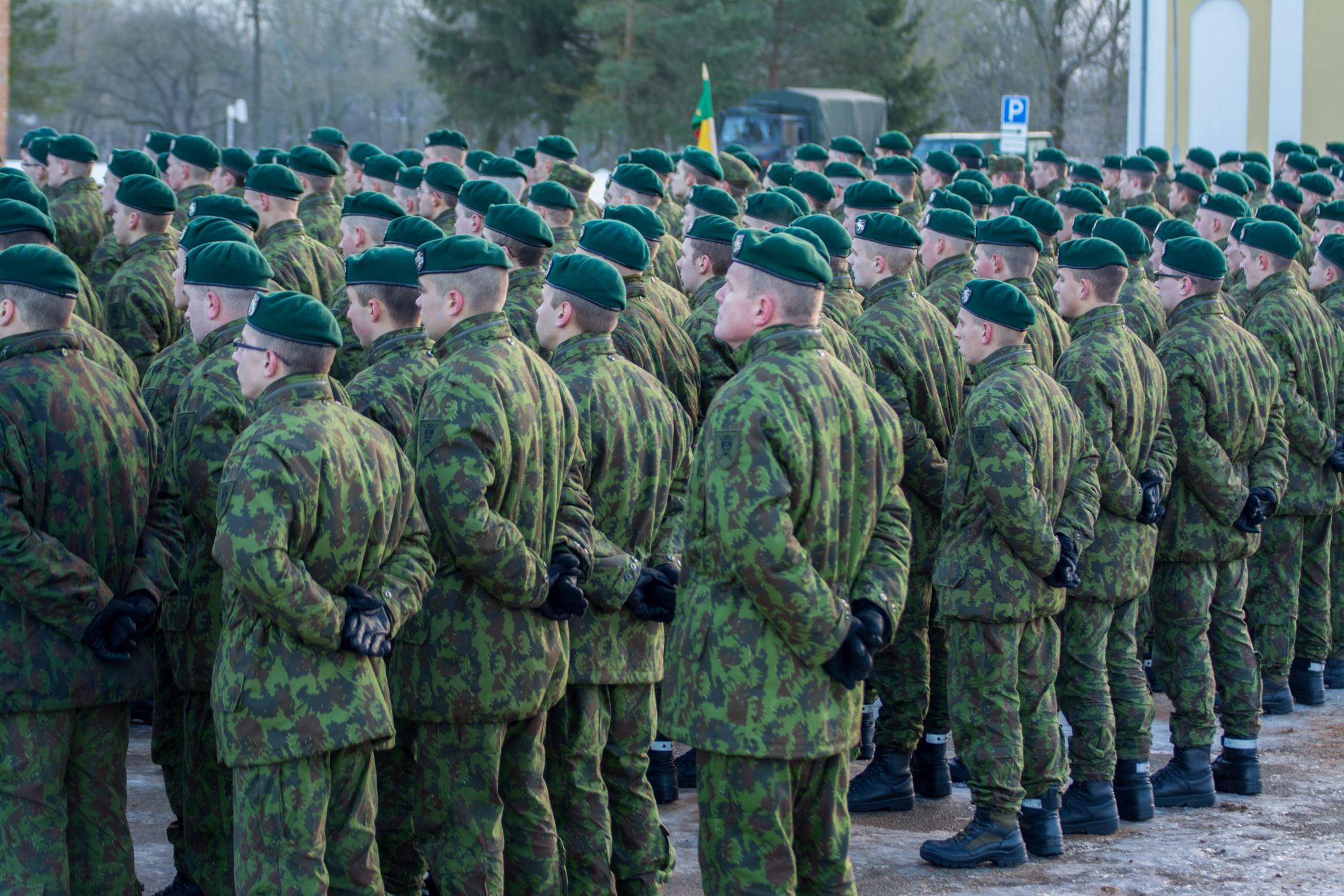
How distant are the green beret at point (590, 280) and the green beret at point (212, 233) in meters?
1.21

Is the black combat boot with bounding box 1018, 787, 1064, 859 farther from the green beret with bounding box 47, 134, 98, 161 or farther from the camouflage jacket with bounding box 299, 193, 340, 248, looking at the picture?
the green beret with bounding box 47, 134, 98, 161

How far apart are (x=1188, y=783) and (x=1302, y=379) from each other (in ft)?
7.92

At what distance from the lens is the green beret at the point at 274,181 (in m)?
7.95

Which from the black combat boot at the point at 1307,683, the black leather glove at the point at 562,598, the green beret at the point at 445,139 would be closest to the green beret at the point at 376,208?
the black leather glove at the point at 562,598

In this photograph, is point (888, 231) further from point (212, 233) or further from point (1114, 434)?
point (212, 233)

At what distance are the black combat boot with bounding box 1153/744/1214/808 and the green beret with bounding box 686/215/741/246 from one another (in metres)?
2.98

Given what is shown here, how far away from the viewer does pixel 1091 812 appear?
6227 mm

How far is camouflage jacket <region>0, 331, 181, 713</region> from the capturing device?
4367 millimetres

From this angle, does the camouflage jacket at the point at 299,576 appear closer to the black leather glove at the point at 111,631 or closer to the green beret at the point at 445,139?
the black leather glove at the point at 111,631

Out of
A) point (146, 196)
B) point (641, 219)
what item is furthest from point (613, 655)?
point (146, 196)

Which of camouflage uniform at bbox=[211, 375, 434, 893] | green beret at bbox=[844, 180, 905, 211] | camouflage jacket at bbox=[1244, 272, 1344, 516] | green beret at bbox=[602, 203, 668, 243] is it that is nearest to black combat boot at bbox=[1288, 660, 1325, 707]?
camouflage jacket at bbox=[1244, 272, 1344, 516]

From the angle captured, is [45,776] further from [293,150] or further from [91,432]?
[293,150]

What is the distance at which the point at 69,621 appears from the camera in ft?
14.6

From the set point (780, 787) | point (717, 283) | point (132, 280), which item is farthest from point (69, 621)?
point (717, 283)
